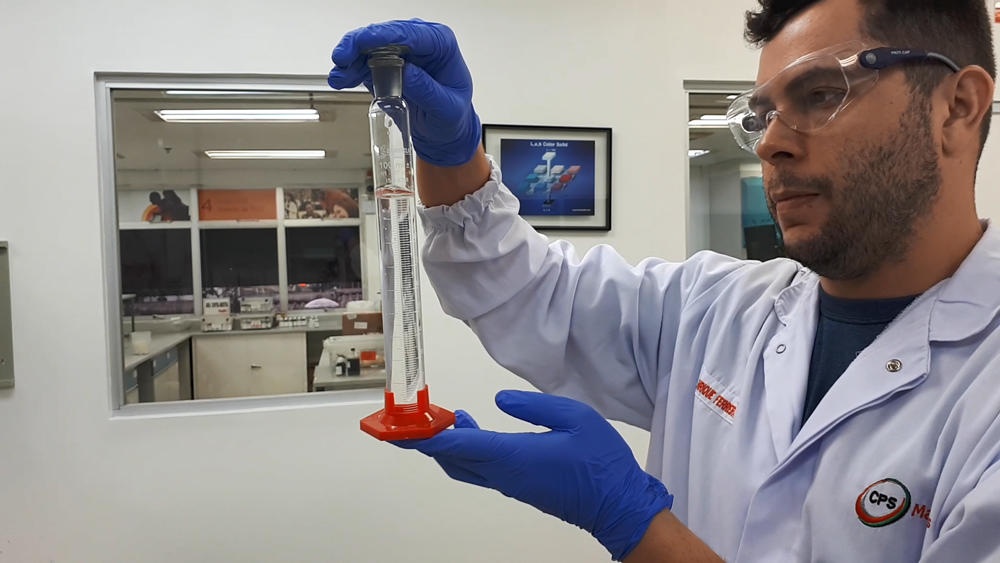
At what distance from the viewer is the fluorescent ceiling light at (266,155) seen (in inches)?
86.4

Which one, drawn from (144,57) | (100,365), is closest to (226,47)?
(144,57)

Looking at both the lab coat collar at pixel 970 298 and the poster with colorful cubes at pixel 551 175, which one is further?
the poster with colorful cubes at pixel 551 175

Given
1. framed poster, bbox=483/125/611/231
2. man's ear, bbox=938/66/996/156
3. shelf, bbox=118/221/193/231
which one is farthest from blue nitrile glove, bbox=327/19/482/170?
shelf, bbox=118/221/193/231

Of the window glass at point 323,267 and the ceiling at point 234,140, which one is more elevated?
the ceiling at point 234,140

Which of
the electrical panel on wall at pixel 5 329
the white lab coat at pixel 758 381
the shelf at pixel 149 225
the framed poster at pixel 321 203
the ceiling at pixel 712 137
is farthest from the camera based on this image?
the ceiling at pixel 712 137

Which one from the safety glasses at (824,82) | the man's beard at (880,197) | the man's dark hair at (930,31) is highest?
the man's dark hair at (930,31)

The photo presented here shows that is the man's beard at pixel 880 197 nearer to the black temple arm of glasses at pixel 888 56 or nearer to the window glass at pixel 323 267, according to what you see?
the black temple arm of glasses at pixel 888 56

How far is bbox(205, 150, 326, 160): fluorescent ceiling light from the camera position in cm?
219

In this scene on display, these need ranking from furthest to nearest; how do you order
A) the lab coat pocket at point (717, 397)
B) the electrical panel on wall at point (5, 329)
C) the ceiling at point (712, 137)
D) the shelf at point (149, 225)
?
the ceiling at point (712, 137), the shelf at point (149, 225), the electrical panel on wall at point (5, 329), the lab coat pocket at point (717, 397)

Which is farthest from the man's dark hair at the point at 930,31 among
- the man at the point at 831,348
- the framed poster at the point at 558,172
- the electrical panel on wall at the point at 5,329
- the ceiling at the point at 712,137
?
the electrical panel on wall at the point at 5,329

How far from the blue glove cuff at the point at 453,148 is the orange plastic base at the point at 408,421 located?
434 mm

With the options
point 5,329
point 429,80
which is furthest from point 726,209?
point 5,329

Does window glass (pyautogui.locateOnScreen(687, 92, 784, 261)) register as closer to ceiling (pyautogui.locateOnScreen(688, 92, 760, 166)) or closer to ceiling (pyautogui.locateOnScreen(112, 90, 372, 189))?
ceiling (pyautogui.locateOnScreen(688, 92, 760, 166))

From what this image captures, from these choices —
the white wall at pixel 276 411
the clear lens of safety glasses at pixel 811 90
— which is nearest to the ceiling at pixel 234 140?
the white wall at pixel 276 411
